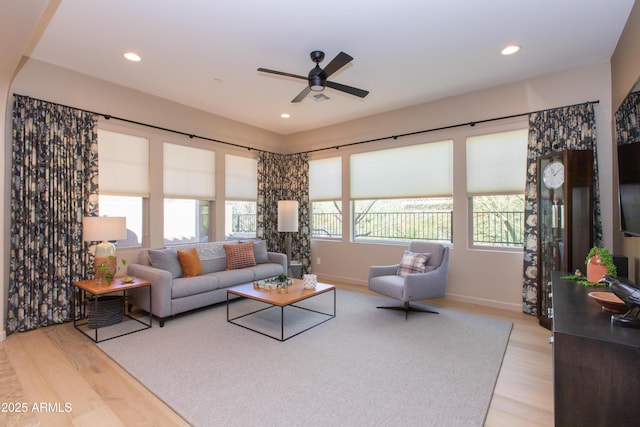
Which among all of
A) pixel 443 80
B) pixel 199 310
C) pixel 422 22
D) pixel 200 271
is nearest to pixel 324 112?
pixel 443 80

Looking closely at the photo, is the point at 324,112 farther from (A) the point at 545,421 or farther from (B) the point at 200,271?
(A) the point at 545,421

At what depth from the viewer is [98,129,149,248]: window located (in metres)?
3.91

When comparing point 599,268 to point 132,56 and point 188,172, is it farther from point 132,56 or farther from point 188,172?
point 188,172

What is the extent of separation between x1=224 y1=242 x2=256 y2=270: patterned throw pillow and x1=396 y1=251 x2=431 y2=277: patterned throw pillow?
7.31 ft

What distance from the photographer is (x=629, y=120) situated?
2324 mm

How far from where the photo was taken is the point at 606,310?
1761 mm

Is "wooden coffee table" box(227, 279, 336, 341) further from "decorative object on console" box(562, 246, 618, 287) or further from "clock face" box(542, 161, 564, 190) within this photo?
"clock face" box(542, 161, 564, 190)

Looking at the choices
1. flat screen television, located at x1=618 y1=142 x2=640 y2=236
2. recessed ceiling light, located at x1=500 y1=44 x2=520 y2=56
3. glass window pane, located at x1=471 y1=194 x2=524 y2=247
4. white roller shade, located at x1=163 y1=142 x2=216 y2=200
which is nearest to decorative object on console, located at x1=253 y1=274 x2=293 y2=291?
white roller shade, located at x1=163 y1=142 x2=216 y2=200

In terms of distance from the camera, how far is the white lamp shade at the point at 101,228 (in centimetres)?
329

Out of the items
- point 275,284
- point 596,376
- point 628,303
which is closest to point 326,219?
point 275,284

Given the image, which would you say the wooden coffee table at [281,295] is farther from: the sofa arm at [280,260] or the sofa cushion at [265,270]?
the sofa arm at [280,260]

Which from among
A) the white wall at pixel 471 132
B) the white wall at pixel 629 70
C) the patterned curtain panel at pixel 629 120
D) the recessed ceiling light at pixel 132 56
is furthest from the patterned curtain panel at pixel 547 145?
the recessed ceiling light at pixel 132 56

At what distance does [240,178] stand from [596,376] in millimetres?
5227

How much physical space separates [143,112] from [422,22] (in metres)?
3.70
